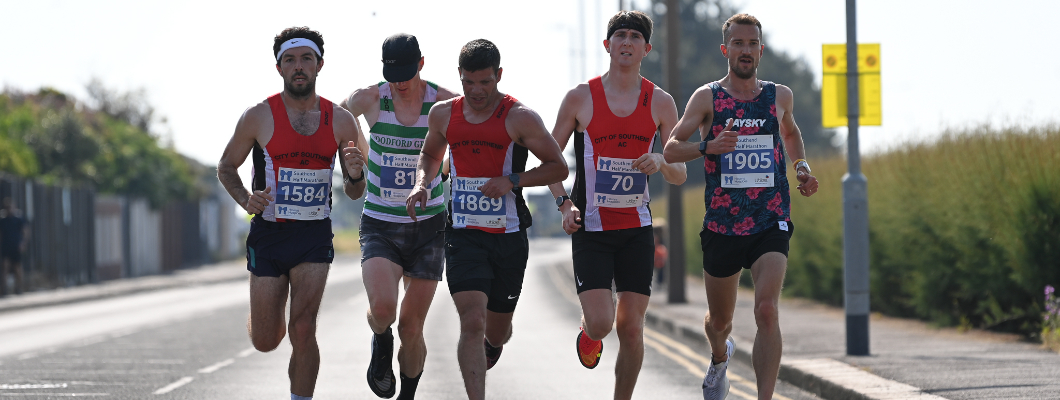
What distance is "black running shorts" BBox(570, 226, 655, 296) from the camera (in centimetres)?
728

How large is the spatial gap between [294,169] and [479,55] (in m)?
1.31

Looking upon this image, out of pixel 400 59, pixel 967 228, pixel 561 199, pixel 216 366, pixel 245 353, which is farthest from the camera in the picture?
pixel 967 228

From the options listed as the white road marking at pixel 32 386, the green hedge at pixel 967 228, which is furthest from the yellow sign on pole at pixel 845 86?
the white road marking at pixel 32 386

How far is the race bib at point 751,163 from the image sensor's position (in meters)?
7.33

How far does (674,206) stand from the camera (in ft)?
72.2

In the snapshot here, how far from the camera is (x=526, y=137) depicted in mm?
7008

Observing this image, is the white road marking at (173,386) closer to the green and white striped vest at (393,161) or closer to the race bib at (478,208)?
the green and white striped vest at (393,161)

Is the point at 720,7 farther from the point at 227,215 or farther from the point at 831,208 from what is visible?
the point at 831,208

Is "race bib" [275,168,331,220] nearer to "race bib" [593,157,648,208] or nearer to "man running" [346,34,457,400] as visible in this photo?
"man running" [346,34,457,400]

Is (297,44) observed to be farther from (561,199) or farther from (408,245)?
(561,199)

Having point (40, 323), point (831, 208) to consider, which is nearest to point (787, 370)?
point (831, 208)

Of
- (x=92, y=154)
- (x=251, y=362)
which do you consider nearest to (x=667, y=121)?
→ (x=251, y=362)

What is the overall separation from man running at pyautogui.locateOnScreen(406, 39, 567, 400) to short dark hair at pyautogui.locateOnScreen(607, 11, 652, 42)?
29.7 inches

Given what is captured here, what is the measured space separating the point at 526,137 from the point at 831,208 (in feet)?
44.1
